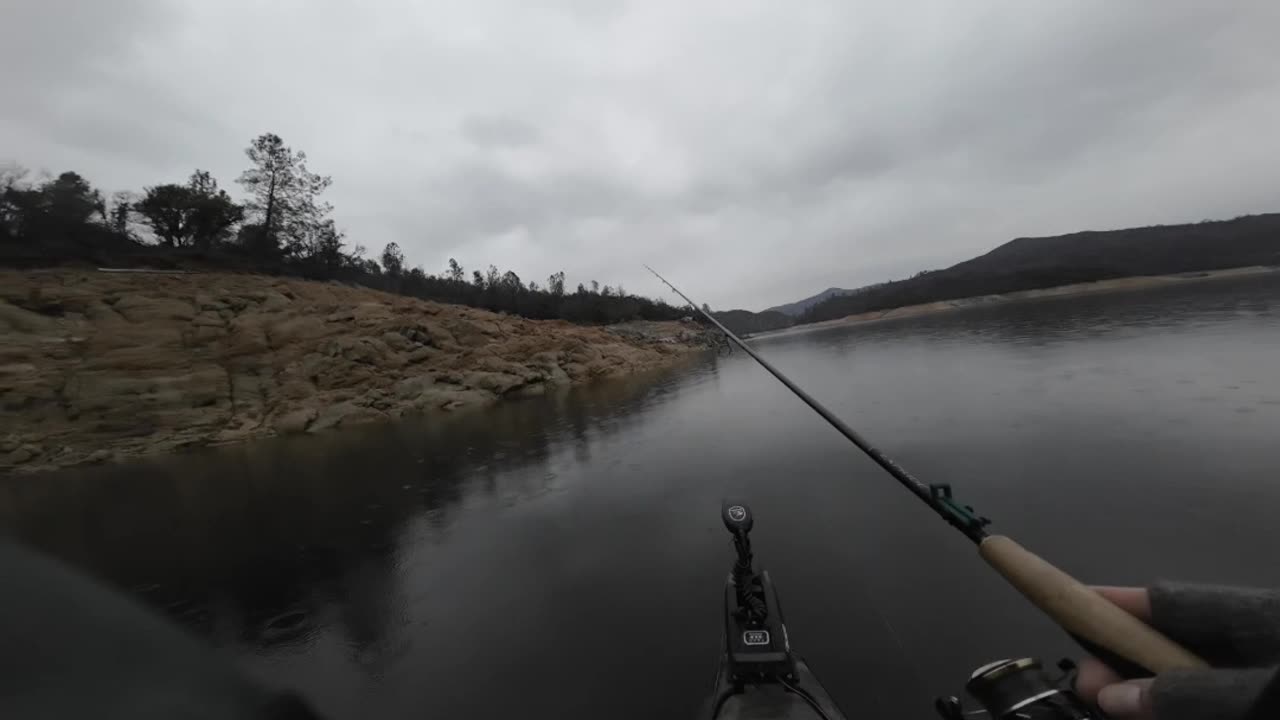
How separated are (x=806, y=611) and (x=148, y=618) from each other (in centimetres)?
513

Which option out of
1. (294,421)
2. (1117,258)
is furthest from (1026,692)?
(1117,258)

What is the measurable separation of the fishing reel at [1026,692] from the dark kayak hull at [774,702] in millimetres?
1169

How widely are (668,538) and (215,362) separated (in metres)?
26.5

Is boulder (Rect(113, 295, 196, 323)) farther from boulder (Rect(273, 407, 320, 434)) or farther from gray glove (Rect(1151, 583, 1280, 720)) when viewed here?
gray glove (Rect(1151, 583, 1280, 720))

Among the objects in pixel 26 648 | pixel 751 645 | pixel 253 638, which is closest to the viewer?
pixel 26 648

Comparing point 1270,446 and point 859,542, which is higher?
point 1270,446

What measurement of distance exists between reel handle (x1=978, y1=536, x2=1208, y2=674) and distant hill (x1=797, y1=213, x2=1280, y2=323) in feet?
390

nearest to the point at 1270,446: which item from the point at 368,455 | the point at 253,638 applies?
the point at 253,638

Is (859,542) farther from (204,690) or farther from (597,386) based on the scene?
(597,386)

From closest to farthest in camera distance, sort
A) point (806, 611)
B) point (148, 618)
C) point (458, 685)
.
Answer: point (148, 618) → point (458, 685) → point (806, 611)

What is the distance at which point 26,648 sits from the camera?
1067 mm

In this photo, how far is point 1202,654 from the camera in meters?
1.24

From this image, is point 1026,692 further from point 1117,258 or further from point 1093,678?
point 1117,258

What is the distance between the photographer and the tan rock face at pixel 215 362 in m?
17.6
